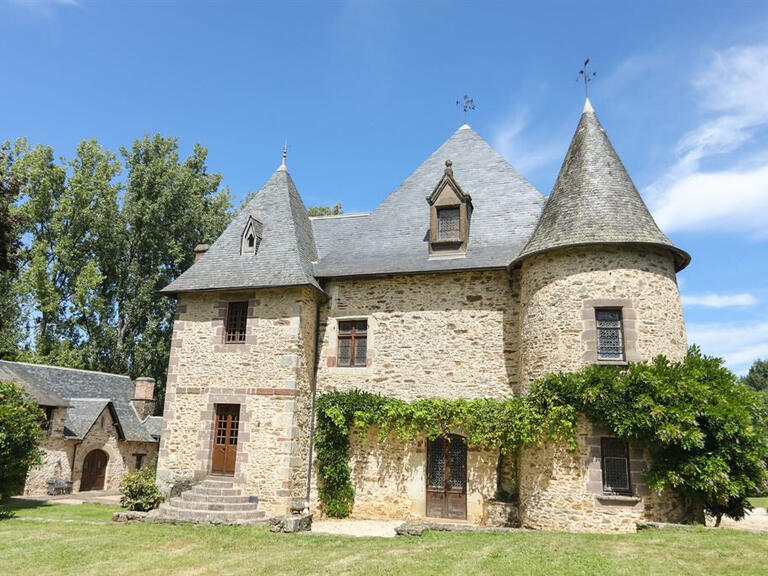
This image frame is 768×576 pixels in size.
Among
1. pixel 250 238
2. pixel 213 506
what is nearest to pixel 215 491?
pixel 213 506

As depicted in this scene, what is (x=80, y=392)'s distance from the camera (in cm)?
2273

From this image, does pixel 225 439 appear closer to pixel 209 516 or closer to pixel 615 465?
pixel 209 516

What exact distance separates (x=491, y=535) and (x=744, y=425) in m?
4.78

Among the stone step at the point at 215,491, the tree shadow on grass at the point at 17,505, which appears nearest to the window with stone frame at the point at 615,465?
the stone step at the point at 215,491

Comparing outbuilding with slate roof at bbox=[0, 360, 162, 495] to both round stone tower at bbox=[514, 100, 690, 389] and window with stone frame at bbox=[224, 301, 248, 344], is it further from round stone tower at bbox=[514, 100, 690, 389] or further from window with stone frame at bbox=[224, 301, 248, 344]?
round stone tower at bbox=[514, 100, 690, 389]

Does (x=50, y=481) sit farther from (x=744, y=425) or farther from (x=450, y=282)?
(x=744, y=425)

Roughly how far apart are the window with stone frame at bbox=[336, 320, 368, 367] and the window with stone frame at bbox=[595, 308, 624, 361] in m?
5.50

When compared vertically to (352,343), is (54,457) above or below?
below

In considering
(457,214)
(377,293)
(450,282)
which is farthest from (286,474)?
(457,214)

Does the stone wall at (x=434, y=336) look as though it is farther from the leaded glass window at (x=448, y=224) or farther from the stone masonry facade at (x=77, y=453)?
the stone masonry facade at (x=77, y=453)

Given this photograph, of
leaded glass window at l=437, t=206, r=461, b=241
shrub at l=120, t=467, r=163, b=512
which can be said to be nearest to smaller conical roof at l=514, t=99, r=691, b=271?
leaded glass window at l=437, t=206, r=461, b=241

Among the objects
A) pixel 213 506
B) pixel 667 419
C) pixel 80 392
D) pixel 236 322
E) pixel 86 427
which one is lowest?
pixel 213 506

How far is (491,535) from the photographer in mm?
9242

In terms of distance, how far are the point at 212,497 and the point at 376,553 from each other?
557cm
